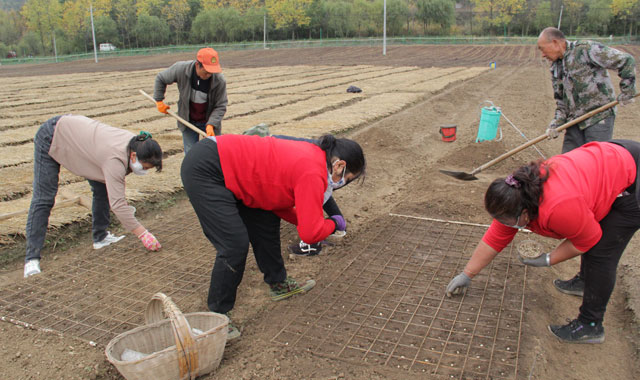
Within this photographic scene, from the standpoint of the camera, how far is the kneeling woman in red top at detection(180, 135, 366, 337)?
241cm

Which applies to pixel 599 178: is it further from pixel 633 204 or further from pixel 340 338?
pixel 340 338

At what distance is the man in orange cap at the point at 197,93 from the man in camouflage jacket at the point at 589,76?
3012 mm

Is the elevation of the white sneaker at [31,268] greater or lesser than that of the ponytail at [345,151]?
lesser

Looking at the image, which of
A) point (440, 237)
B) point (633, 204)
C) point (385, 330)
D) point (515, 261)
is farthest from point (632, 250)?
point (385, 330)

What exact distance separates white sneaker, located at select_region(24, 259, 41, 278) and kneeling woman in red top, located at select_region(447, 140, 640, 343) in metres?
3.46

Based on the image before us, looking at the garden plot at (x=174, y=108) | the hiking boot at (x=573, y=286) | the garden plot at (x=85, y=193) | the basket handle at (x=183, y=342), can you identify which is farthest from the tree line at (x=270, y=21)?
the basket handle at (x=183, y=342)

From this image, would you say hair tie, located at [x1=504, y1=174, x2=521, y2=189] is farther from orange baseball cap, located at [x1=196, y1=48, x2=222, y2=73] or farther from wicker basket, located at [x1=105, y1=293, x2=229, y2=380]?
orange baseball cap, located at [x1=196, y1=48, x2=222, y2=73]

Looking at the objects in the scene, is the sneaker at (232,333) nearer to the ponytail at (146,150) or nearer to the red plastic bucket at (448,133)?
the ponytail at (146,150)

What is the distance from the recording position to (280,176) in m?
2.48

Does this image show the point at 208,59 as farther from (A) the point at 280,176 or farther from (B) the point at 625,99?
(B) the point at 625,99

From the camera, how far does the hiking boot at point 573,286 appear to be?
Answer: 3.38m

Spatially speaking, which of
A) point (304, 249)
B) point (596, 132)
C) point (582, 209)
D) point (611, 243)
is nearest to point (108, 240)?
point (304, 249)

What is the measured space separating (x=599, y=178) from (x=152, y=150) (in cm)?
285

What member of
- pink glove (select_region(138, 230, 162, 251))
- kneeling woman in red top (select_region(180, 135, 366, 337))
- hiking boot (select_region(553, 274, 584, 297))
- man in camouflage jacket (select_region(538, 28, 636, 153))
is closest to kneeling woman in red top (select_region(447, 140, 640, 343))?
hiking boot (select_region(553, 274, 584, 297))
